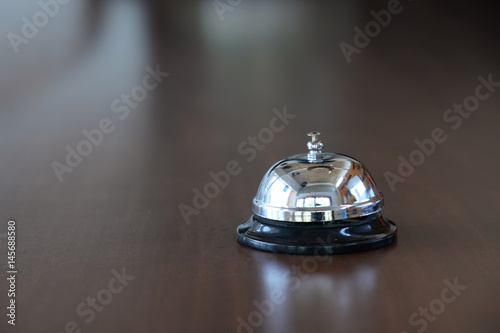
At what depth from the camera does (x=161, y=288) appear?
75cm

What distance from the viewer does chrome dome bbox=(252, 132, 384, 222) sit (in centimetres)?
87

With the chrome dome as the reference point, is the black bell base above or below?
below

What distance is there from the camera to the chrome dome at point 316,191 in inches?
34.1

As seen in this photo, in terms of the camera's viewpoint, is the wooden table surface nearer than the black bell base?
Yes

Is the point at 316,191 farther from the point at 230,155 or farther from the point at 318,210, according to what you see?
the point at 230,155

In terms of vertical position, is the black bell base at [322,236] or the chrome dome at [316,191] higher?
the chrome dome at [316,191]

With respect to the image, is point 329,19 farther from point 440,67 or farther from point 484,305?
point 484,305

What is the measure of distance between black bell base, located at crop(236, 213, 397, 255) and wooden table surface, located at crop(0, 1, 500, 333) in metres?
0.01

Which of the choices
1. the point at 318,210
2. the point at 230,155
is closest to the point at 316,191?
the point at 318,210

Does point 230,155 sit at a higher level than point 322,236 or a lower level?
higher

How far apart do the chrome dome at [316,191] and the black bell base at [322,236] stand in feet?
0.05

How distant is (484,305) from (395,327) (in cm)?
11

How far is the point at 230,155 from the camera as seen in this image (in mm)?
1510

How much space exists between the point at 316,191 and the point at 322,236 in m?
0.05
